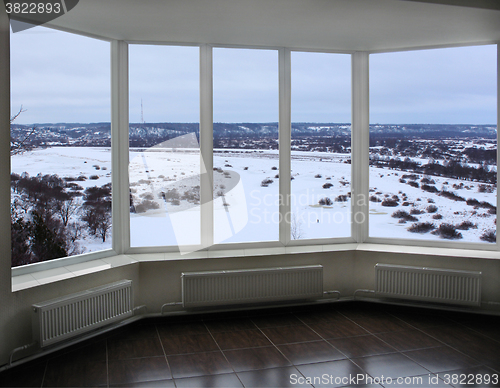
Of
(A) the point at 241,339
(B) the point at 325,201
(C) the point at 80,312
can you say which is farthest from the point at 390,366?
(C) the point at 80,312

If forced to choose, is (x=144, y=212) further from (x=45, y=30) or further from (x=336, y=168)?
(x=336, y=168)

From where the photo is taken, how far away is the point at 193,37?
4.25 meters

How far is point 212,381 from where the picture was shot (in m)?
3.15

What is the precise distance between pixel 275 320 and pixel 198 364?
1157mm

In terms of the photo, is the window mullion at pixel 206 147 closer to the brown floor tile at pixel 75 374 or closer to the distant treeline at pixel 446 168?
the brown floor tile at pixel 75 374

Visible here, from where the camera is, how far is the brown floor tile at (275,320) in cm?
425

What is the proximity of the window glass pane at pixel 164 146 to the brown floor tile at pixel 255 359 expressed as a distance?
1.40 m

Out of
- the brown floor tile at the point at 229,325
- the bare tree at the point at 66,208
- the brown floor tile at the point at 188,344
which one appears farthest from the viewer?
the brown floor tile at the point at 229,325

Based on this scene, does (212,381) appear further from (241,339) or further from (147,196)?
(147,196)

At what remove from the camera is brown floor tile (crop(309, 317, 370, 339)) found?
400 centimetres

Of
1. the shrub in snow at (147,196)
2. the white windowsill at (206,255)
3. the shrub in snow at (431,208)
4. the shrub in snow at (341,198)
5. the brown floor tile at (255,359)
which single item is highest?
the shrub in snow at (147,196)

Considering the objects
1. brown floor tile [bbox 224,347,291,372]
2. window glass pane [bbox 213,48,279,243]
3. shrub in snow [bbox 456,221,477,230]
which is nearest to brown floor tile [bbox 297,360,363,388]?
brown floor tile [bbox 224,347,291,372]

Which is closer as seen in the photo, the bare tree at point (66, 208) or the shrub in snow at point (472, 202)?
the bare tree at point (66, 208)

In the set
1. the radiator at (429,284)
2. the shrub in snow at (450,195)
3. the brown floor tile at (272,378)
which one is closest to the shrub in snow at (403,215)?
the shrub in snow at (450,195)
